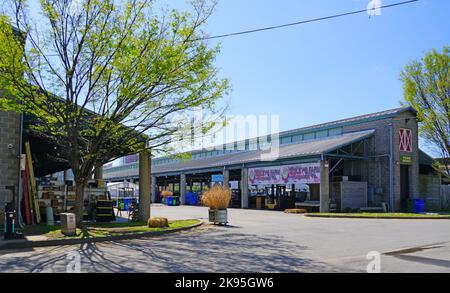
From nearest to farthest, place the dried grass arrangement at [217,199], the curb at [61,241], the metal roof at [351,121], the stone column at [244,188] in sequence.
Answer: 1. the curb at [61,241]
2. the dried grass arrangement at [217,199]
3. the metal roof at [351,121]
4. the stone column at [244,188]

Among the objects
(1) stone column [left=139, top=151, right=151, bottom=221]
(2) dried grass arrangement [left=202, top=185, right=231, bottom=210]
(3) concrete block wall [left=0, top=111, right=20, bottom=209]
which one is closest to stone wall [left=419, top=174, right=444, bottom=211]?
(2) dried grass arrangement [left=202, top=185, right=231, bottom=210]

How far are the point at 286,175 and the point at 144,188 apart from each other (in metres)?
15.9

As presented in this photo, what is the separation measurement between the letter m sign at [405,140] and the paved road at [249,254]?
68.4ft

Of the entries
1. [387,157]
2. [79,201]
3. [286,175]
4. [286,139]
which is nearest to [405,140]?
A: [387,157]

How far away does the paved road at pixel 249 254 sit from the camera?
9.77 metres

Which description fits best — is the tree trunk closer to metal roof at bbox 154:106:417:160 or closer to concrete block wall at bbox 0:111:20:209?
concrete block wall at bbox 0:111:20:209

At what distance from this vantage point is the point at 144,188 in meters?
25.1

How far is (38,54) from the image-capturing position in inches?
661

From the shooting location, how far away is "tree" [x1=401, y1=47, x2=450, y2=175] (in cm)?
3588

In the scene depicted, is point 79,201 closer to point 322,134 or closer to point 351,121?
point 351,121

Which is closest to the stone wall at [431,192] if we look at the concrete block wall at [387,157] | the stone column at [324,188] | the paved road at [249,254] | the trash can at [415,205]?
the concrete block wall at [387,157]

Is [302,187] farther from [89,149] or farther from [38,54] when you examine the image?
[38,54]

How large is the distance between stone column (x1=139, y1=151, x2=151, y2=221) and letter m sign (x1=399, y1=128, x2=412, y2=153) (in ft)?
70.3

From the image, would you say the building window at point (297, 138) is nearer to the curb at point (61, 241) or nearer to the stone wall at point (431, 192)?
the stone wall at point (431, 192)
